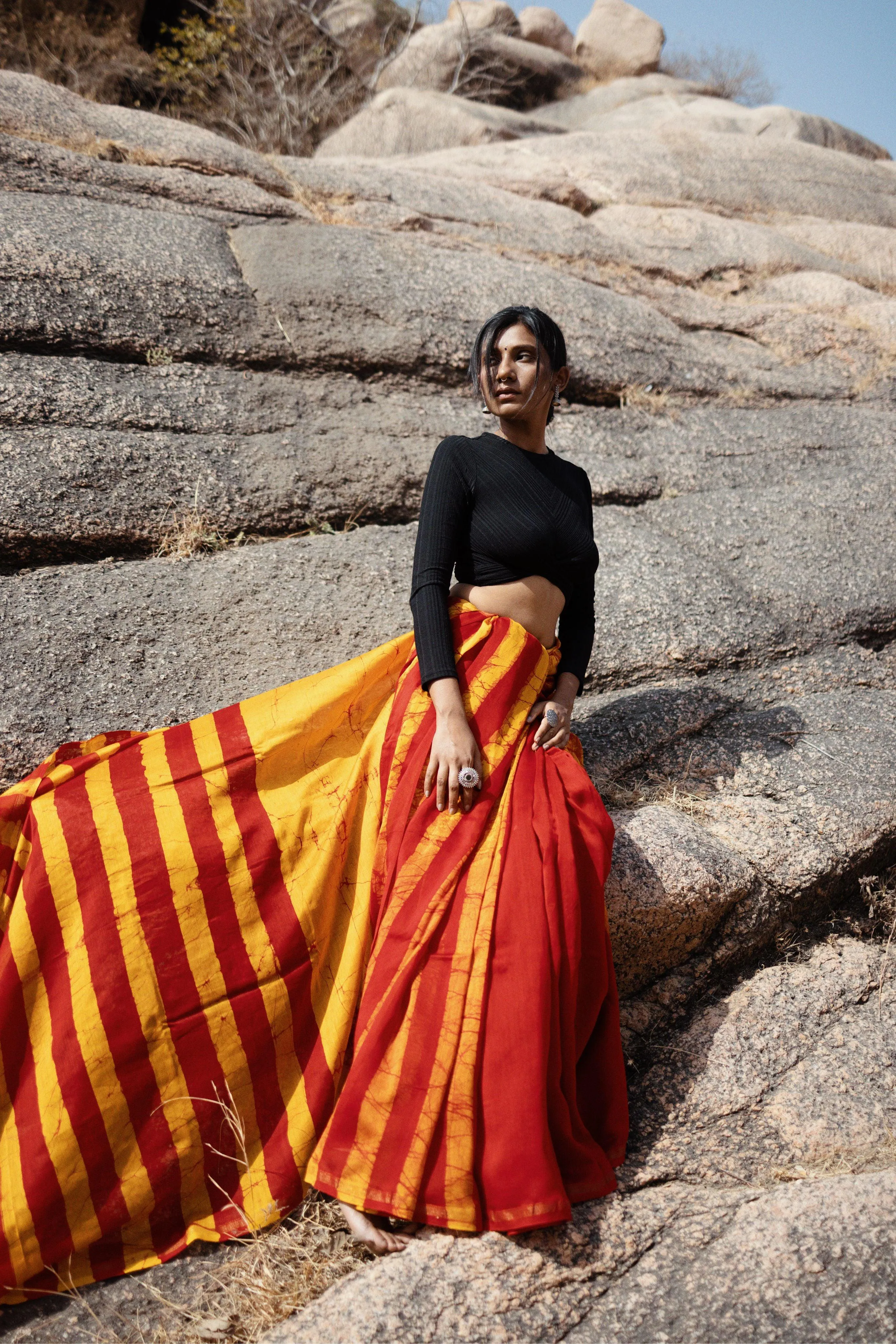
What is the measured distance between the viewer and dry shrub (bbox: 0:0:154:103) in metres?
8.75

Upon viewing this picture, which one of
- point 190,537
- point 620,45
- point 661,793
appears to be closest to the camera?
point 661,793

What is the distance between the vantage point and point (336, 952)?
6.96 ft

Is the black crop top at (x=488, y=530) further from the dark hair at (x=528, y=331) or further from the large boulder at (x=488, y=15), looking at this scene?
the large boulder at (x=488, y=15)

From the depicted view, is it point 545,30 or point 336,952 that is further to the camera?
point 545,30

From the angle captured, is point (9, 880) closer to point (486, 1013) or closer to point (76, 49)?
point (486, 1013)

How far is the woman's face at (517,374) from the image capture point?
7.93 ft

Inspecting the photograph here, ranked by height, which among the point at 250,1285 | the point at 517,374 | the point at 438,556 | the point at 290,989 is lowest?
the point at 250,1285

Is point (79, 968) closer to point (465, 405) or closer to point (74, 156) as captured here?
point (465, 405)

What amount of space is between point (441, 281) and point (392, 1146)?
4510mm

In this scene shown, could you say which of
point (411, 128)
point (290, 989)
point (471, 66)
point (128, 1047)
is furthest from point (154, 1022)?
point (471, 66)

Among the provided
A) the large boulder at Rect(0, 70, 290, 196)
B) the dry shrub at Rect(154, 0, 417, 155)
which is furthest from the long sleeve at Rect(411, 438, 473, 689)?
the dry shrub at Rect(154, 0, 417, 155)

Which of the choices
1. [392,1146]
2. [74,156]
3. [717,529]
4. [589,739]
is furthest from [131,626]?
[74,156]

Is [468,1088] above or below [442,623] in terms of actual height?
below

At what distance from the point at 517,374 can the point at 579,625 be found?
2.55 ft
